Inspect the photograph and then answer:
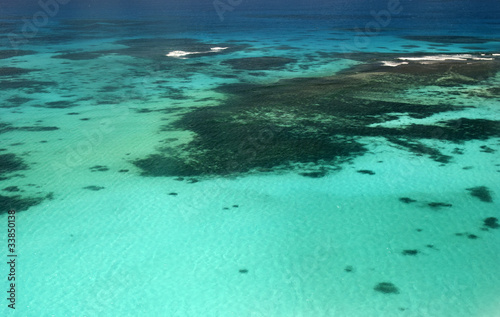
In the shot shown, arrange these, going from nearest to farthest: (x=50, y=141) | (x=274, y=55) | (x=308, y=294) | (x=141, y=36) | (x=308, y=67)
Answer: (x=308, y=294), (x=50, y=141), (x=308, y=67), (x=274, y=55), (x=141, y=36)

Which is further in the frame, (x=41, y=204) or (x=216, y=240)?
(x=41, y=204)

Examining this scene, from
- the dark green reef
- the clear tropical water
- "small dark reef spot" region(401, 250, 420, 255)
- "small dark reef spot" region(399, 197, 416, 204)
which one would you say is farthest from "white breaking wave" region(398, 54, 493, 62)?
"small dark reef spot" region(401, 250, 420, 255)

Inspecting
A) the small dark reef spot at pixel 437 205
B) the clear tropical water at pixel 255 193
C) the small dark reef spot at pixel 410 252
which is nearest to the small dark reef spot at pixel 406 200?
the clear tropical water at pixel 255 193

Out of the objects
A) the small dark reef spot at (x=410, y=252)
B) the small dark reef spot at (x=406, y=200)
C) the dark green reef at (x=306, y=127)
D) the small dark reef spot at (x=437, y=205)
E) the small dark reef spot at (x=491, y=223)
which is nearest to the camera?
the small dark reef spot at (x=410, y=252)

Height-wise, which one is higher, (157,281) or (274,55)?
(274,55)

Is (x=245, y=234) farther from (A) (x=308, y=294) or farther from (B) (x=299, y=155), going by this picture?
(B) (x=299, y=155)

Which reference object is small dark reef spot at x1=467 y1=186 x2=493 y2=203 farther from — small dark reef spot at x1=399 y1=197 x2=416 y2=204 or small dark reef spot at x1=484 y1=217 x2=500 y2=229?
small dark reef spot at x1=399 y1=197 x2=416 y2=204

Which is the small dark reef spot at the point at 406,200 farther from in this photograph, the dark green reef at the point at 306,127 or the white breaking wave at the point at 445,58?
the white breaking wave at the point at 445,58

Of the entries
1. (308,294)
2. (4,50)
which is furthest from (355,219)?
(4,50)

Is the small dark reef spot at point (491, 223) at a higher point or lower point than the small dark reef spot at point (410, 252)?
higher

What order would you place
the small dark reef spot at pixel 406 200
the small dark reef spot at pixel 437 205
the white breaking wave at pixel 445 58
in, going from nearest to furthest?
the small dark reef spot at pixel 437 205, the small dark reef spot at pixel 406 200, the white breaking wave at pixel 445 58
